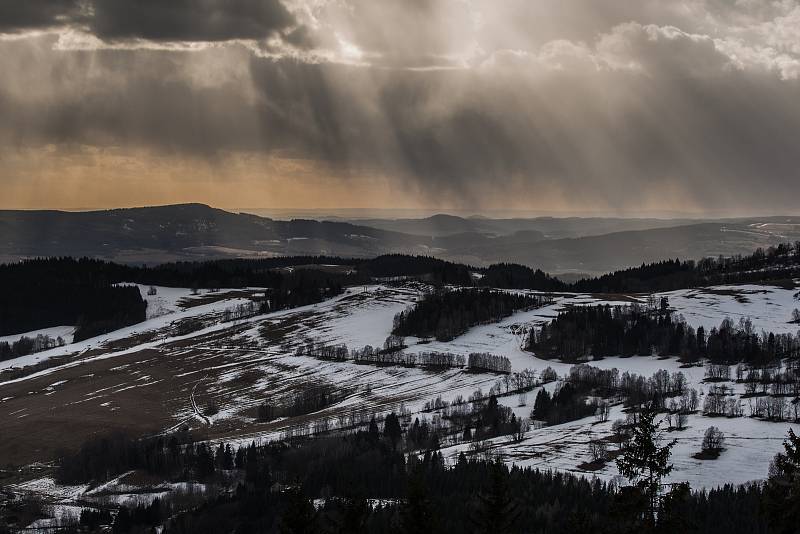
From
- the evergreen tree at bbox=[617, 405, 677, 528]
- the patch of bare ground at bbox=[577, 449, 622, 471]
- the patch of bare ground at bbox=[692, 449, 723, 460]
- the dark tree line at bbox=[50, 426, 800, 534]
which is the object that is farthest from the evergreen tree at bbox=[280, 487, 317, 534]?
the patch of bare ground at bbox=[692, 449, 723, 460]

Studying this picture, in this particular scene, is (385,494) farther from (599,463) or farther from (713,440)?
(713,440)

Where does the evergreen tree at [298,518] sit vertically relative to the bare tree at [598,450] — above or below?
above

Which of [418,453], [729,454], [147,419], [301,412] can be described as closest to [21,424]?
[147,419]

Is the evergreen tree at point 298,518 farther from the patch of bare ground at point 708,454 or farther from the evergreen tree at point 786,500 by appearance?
the patch of bare ground at point 708,454

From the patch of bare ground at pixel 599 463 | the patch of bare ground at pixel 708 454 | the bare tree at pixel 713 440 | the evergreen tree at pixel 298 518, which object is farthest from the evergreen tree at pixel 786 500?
the bare tree at pixel 713 440

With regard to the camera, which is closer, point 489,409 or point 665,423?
point 665,423

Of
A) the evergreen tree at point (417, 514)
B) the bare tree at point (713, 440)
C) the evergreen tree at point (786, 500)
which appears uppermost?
the evergreen tree at point (786, 500)

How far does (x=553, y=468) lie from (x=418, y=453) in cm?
2737

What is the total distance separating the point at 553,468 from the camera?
436 ft

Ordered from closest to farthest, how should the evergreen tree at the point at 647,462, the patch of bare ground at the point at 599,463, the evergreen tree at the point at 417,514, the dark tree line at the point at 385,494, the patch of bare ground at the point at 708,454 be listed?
the evergreen tree at the point at 647,462 < the evergreen tree at the point at 417,514 < the dark tree line at the point at 385,494 < the patch of bare ground at the point at 708,454 < the patch of bare ground at the point at 599,463

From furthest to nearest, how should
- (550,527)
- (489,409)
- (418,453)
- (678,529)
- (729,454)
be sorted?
(489,409)
(418,453)
(729,454)
(550,527)
(678,529)

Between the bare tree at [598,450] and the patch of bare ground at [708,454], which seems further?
the bare tree at [598,450]

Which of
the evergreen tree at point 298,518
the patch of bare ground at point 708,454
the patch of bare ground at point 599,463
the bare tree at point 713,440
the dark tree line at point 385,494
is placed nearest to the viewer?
the evergreen tree at point 298,518

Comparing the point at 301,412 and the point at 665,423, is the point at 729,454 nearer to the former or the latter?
the point at 665,423
